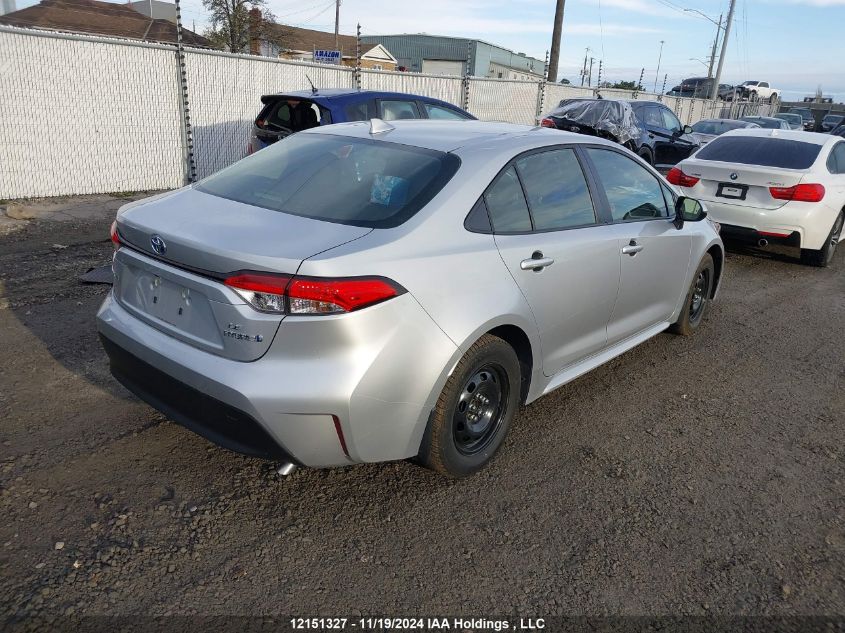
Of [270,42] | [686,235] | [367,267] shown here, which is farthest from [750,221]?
[270,42]

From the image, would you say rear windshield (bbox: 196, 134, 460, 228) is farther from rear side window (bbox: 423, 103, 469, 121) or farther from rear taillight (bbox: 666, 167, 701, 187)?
rear taillight (bbox: 666, 167, 701, 187)

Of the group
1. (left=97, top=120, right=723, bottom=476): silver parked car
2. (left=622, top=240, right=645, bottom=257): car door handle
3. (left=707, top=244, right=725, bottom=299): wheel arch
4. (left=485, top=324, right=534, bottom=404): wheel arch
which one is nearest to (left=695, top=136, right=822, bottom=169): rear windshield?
(left=707, top=244, right=725, bottom=299): wheel arch

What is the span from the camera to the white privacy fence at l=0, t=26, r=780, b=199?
9.01 m

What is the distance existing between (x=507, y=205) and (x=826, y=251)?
6.64 metres

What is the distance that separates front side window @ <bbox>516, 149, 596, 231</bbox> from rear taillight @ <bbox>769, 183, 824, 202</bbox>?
4.83 meters

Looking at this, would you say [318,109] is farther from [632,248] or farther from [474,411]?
[474,411]

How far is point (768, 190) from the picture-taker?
24.9ft

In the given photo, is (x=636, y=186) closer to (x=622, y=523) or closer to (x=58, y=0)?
(x=622, y=523)

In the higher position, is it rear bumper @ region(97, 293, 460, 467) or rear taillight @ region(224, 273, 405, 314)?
rear taillight @ region(224, 273, 405, 314)

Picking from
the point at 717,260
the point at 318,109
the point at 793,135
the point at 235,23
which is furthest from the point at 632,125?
the point at 235,23

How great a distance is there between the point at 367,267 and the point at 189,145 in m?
9.23

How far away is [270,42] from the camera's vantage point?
126ft

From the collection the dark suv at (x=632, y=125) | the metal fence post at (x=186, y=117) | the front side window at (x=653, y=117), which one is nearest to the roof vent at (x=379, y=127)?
the metal fence post at (x=186, y=117)

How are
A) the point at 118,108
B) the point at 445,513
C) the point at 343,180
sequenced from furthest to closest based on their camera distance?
the point at 118,108 < the point at 343,180 < the point at 445,513
